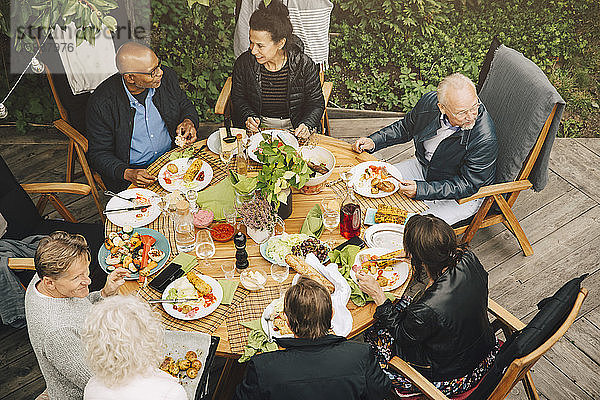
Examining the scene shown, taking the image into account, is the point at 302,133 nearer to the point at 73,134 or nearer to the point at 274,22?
the point at 274,22

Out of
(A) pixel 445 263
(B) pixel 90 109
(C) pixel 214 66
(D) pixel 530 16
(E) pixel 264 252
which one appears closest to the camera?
(A) pixel 445 263

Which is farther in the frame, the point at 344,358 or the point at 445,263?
the point at 445,263

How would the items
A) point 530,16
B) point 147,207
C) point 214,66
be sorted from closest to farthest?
1. point 147,207
2. point 214,66
3. point 530,16

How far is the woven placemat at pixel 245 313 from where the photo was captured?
2.49 metres

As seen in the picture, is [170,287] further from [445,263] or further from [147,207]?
[445,263]

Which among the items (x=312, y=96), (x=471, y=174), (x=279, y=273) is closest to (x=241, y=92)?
Result: (x=312, y=96)

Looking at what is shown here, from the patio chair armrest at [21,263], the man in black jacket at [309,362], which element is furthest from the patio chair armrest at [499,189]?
the patio chair armrest at [21,263]

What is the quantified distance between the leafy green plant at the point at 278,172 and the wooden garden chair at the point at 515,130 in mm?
1172

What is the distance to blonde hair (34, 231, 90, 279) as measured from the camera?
7.89 ft

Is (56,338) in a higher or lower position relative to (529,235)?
higher

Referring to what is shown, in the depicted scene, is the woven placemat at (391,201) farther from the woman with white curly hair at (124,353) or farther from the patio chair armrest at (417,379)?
the woman with white curly hair at (124,353)

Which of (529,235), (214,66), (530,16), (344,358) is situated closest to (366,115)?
(214,66)

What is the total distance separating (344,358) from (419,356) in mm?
627

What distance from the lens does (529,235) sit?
13.9ft
